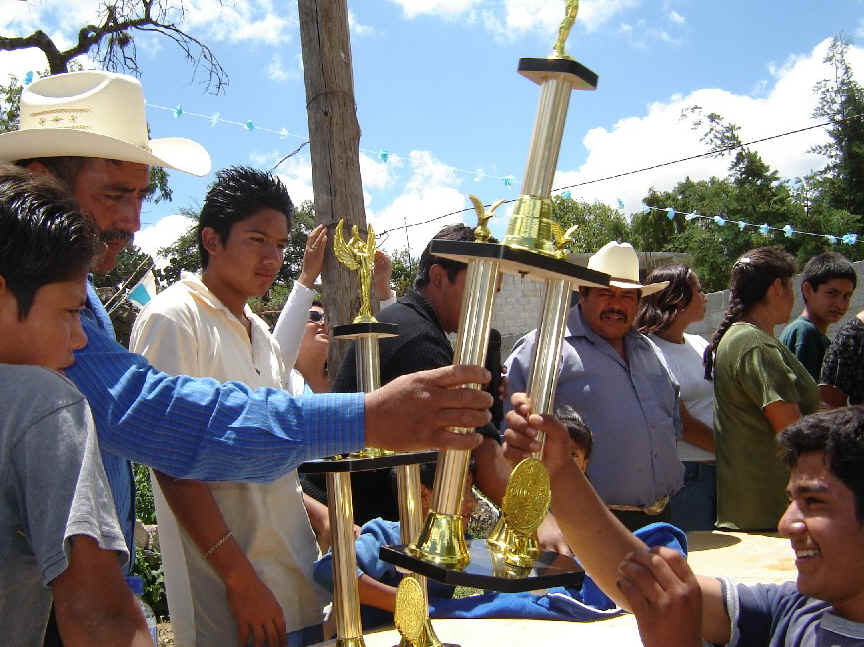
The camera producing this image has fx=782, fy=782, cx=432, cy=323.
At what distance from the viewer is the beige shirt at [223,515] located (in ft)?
7.12

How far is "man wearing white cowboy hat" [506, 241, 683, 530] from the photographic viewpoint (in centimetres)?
338

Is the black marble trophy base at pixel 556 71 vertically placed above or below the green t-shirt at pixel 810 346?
above

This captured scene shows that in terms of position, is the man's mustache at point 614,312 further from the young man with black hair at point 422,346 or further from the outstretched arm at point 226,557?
the outstretched arm at point 226,557

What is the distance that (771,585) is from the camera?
5.87 feet

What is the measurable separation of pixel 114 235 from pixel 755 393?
2786 millimetres

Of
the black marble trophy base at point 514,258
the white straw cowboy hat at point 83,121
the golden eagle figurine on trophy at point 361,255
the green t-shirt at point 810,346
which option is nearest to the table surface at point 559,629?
the golden eagle figurine on trophy at point 361,255

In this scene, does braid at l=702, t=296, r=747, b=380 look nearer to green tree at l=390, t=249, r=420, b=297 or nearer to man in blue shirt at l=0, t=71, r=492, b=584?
man in blue shirt at l=0, t=71, r=492, b=584

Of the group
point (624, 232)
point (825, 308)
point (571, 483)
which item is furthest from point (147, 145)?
point (624, 232)

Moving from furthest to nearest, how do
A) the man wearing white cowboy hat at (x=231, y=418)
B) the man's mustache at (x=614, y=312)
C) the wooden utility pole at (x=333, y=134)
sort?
the man's mustache at (x=614, y=312)
the wooden utility pole at (x=333, y=134)
the man wearing white cowboy hat at (x=231, y=418)

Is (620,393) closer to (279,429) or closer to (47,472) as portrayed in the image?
(279,429)

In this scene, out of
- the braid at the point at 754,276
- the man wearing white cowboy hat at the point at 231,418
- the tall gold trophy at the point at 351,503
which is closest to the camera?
the man wearing white cowboy hat at the point at 231,418

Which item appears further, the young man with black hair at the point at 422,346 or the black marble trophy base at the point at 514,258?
the young man with black hair at the point at 422,346

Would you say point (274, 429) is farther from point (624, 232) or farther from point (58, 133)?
point (624, 232)

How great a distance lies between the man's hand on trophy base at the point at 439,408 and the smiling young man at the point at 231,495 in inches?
39.0
